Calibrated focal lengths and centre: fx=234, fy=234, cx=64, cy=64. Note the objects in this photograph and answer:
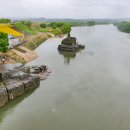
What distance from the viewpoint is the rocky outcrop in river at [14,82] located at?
89.5 ft

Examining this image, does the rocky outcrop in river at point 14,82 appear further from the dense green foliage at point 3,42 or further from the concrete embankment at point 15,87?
the dense green foliage at point 3,42

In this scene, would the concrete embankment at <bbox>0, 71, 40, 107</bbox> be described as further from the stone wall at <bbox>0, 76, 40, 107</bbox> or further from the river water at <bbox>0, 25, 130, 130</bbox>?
the river water at <bbox>0, 25, 130, 130</bbox>

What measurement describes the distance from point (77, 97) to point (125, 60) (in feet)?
82.0

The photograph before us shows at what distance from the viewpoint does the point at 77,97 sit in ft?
94.6

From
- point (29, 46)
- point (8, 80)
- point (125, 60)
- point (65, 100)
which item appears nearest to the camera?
point (65, 100)

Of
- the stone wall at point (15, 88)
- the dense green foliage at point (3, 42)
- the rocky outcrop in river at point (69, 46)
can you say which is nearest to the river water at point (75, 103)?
the stone wall at point (15, 88)

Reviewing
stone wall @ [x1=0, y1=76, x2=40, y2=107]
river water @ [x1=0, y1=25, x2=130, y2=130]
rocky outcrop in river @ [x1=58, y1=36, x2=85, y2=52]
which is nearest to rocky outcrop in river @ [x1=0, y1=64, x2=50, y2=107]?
stone wall @ [x1=0, y1=76, x2=40, y2=107]

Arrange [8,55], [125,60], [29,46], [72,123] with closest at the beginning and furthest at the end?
[72,123], [8,55], [125,60], [29,46]

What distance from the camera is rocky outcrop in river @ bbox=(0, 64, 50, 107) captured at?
89.5ft

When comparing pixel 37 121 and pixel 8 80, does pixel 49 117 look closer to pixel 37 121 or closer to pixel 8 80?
pixel 37 121

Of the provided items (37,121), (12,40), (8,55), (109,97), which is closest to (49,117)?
(37,121)

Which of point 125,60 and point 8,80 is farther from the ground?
point 8,80

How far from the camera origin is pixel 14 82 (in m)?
29.4

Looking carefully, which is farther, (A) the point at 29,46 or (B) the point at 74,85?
(A) the point at 29,46
